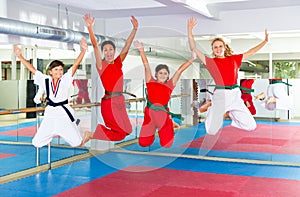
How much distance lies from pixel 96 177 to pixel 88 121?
2885mm

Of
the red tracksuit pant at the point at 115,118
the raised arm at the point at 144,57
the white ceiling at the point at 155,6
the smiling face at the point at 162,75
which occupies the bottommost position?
the red tracksuit pant at the point at 115,118

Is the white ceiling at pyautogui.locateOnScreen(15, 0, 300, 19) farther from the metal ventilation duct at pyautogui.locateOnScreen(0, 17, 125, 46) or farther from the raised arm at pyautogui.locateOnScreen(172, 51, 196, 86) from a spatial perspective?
the raised arm at pyautogui.locateOnScreen(172, 51, 196, 86)

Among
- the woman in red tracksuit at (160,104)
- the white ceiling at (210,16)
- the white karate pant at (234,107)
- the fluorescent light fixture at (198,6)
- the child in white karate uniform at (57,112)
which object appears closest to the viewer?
the child in white karate uniform at (57,112)

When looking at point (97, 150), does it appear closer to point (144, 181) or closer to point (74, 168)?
point (74, 168)

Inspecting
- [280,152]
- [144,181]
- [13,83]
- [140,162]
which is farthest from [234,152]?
[13,83]

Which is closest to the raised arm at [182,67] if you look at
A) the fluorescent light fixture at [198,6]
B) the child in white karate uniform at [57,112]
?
the child in white karate uniform at [57,112]

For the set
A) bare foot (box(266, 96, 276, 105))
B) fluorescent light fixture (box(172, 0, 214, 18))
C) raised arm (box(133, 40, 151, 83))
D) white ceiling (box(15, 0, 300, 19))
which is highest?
white ceiling (box(15, 0, 300, 19))

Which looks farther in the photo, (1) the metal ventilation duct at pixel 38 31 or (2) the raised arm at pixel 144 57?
(1) the metal ventilation duct at pixel 38 31

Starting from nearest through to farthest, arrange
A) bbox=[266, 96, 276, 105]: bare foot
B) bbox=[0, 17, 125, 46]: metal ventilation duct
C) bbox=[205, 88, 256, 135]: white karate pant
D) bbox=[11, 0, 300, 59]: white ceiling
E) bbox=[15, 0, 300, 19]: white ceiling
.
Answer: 1. bbox=[205, 88, 256, 135]: white karate pant
2. bbox=[0, 17, 125, 46]: metal ventilation duct
3. bbox=[266, 96, 276, 105]: bare foot
4. bbox=[15, 0, 300, 19]: white ceiling
5. bbox=[11, 0, 300, 59]: white ceiling

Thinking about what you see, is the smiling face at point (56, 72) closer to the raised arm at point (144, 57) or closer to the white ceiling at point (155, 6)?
the raised arm at point (144, 57)

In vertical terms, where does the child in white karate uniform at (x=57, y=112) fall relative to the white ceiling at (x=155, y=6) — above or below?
below

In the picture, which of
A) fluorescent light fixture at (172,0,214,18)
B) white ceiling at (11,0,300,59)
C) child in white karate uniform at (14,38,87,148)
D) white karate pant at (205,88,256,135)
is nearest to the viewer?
child in white karate uniform at (14,38,87,148)

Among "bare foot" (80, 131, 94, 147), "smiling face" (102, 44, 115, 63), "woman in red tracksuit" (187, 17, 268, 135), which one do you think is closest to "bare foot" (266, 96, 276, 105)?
"woman in red tracksuit" (187, 17, 268, 135)

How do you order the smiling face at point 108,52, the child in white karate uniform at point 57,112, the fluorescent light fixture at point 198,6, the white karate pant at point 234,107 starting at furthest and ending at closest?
the fluorescent light fixture at point 198,6 → the white karate pant at point 234,107 → the smiling face at point 108,52 → the child in white karate uniform at point 57,112
